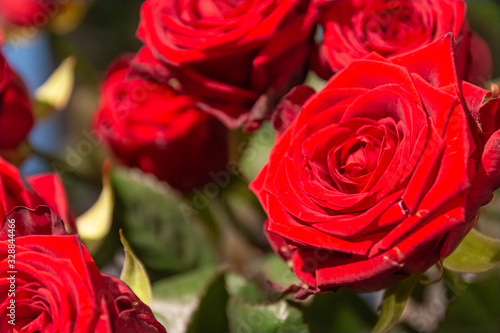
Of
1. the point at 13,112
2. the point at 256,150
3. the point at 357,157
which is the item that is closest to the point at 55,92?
the point at 13,112

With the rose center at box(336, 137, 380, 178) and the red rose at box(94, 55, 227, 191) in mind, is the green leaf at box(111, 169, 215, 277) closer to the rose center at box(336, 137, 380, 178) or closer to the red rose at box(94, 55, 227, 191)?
the red rose at box(94, 55, 227, 191)

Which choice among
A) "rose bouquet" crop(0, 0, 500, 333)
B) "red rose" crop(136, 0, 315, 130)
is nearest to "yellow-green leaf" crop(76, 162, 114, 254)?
"rose bouquet" crop(0, 0, 500, 333)

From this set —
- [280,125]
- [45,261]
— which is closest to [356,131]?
[280,125]

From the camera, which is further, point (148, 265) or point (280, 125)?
point (148, 265)

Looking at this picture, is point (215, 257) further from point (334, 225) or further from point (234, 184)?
point (334, 225)

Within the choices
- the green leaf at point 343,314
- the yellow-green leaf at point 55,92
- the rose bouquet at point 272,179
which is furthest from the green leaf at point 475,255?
the yellow-green leaf at point 55,92

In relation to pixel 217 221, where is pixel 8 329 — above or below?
above
